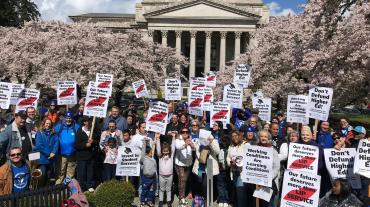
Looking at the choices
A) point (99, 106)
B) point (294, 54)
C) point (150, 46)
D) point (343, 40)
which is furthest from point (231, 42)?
point (99, 106)

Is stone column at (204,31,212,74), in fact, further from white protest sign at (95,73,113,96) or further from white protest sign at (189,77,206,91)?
white protest sign at (95,73,113,96)

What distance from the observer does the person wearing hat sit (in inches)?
377

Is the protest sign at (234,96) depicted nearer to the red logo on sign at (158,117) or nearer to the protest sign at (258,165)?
the red logo on sign at (158,117)

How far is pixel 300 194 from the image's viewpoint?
708cm

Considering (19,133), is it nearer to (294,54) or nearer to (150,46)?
(294,54)

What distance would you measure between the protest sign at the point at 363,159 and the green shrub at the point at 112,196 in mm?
4360

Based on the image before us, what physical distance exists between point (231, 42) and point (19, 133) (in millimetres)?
66134

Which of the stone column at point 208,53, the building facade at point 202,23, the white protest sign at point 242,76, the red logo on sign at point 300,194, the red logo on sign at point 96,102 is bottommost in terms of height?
the red logo on sign at point 300,194

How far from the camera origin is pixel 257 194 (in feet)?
27.2

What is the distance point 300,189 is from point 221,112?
18.5ft

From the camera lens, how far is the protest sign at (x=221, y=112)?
12492 mm

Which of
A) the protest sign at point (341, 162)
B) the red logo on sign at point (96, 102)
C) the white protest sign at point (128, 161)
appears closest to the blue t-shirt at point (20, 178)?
the white protest sign at point (128, 161)

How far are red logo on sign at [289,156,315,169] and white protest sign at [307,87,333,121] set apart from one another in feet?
9.21

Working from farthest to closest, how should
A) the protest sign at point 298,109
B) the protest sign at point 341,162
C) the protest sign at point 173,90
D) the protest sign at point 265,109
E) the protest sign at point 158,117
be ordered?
the protest sign at point 173,90 < the protest sign at point 265,109 < the protest sign at point 298,109 < the protest sign at point 158,117 < the protest sign at point 341,162
